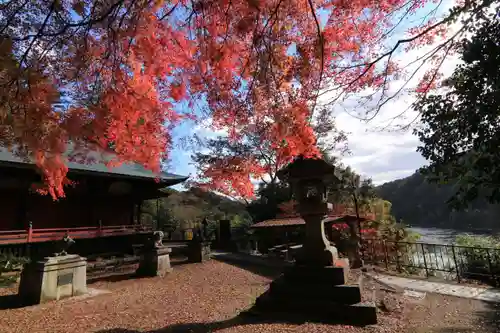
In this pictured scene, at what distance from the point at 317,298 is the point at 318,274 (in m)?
0.42

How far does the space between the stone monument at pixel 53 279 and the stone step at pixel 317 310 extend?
4916mm

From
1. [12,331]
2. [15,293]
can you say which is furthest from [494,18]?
[15,293]

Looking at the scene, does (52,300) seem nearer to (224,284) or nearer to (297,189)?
(224,284)

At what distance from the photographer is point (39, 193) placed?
12.4m

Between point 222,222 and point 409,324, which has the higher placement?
point 222,222

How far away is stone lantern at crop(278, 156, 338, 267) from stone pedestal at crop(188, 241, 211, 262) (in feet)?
25.1

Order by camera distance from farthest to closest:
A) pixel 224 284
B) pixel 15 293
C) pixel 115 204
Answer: pixel 115 204, pixel 224 284, pixel 15 293

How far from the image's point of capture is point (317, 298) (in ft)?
17.4

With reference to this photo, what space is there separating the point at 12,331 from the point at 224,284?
16.7ft

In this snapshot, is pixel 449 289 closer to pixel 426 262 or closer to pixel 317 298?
pixel 426 262

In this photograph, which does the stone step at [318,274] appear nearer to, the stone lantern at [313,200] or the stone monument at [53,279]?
the stone lantern at [313,200]

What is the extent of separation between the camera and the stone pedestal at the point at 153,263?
1005 cm

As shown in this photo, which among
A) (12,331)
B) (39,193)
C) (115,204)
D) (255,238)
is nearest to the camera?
(12,331)

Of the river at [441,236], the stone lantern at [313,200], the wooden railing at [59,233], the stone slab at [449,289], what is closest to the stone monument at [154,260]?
the wooden railing at [59,233]
